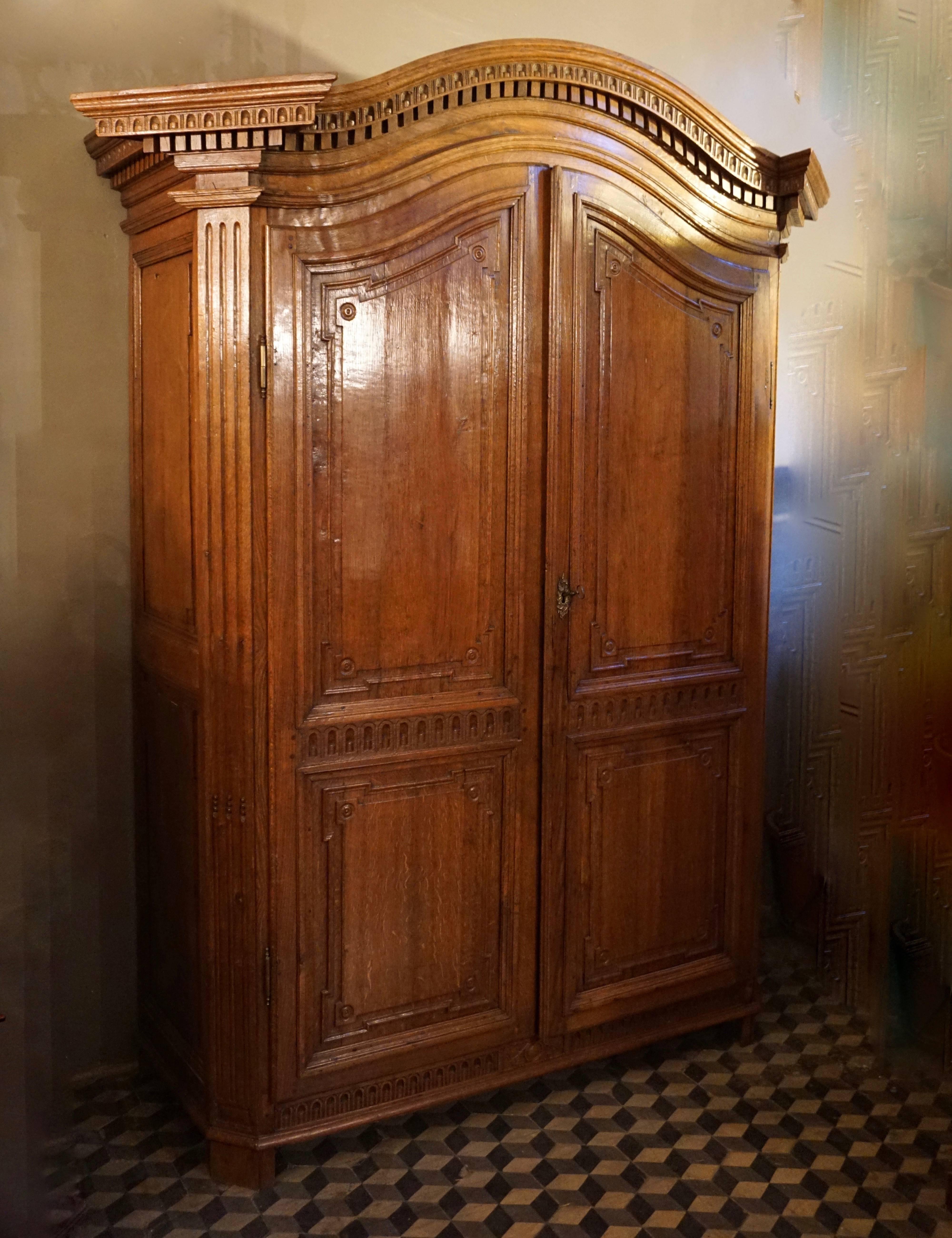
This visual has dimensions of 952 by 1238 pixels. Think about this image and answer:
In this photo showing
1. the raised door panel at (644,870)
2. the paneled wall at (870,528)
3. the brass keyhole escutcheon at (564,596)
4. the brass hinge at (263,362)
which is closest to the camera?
the brass hinge at (263,362)

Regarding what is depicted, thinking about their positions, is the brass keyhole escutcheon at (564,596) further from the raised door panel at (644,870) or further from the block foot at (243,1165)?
the block foot at (243,1165)

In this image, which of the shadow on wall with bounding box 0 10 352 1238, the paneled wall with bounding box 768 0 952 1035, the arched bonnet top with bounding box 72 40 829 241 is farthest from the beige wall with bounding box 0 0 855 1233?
the paneled wall with bounding box 768 0 952 1035

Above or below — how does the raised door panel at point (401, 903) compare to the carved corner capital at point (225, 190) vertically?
below

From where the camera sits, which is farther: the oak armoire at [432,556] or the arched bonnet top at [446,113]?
the oak armoire at [432,556]

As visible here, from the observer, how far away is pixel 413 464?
2.39 m

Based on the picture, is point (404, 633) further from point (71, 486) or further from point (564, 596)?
point (71, 486)

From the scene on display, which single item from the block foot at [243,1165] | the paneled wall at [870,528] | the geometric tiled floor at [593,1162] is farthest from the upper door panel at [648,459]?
the block foot at [243,1165]

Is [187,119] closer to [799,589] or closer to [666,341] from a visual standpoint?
[666,341]

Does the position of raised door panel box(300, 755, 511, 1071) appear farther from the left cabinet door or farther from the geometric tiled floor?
the geometric tiled floor

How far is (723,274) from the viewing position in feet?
9.00

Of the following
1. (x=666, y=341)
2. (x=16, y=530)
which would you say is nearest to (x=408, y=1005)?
(x=16, y=530)

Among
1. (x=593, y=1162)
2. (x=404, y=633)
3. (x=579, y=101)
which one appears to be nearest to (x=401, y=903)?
(x=404, y=633)

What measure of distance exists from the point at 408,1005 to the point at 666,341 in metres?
1.58

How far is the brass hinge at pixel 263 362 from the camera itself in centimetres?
222
